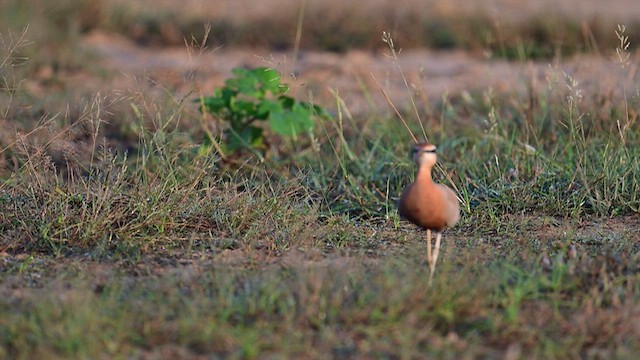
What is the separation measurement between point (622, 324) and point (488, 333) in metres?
0.43

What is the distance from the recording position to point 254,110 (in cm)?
536

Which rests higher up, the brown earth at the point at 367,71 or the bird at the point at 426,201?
the bird at the point at 426,201

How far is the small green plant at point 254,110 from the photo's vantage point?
520 cm

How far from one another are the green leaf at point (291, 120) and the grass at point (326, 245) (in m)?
0.23

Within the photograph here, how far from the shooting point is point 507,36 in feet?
27.4

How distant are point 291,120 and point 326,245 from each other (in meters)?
1.03

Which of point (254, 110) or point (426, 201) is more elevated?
point (426, 201)

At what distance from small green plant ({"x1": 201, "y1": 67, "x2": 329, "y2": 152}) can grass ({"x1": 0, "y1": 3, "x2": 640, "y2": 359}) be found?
6.6 inches

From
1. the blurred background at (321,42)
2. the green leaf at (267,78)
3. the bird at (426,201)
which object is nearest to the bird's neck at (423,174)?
the bird at (426,201)

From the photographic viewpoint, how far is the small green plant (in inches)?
205

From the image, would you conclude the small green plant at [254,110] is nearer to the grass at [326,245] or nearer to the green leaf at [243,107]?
the green leaf at [243,107]

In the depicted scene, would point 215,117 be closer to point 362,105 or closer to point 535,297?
point 362,105

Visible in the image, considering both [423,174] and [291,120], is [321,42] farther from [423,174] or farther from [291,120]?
[423,174]

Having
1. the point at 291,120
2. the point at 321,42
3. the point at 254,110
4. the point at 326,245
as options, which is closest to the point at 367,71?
the point at 321,42
